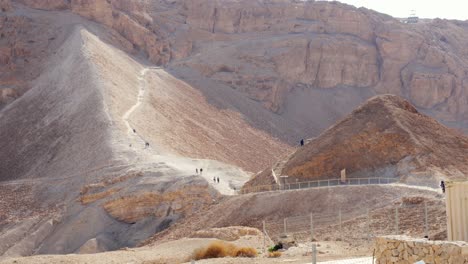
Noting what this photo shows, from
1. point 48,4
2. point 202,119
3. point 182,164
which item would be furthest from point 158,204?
point 48,4

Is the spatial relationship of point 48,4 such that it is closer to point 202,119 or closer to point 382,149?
point 202,119

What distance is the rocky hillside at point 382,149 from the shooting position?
127ft

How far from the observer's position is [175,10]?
99.4 metres

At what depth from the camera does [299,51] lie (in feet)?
307

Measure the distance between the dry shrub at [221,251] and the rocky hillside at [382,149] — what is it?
44.4 feet

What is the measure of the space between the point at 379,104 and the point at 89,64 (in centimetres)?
3397

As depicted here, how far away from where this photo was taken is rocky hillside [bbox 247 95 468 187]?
38688mm

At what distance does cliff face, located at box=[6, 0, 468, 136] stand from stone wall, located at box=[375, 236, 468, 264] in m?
68.6

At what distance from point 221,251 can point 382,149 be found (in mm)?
16639

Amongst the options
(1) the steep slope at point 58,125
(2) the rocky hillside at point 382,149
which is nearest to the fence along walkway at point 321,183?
(2) the rocky hillside at point 382,149

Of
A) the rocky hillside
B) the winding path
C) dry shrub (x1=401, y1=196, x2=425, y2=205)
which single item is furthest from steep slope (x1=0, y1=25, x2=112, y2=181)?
dry shrub (x1=401, y1=196, x2=425, y2=205)

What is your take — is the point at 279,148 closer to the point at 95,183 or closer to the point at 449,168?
the point at 95,183

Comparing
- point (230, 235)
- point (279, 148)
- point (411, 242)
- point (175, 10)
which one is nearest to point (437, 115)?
point (279, 148)

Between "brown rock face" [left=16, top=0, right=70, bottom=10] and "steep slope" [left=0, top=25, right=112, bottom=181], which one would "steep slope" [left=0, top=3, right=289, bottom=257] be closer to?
"steep slope" [left=0, top=25, right=112, bottom=181]
